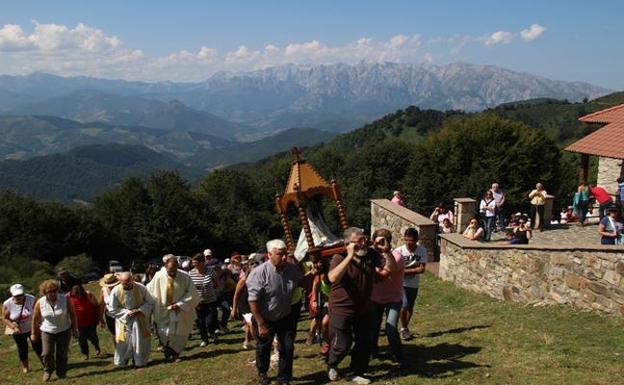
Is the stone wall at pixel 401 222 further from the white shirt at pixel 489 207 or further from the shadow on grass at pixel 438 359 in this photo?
the shadow on grass at pixel 438 359

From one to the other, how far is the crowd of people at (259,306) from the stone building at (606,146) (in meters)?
13.6

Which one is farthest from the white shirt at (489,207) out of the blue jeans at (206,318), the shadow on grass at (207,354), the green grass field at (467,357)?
the shadow on grass at (207,354)

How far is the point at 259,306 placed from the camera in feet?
20.2

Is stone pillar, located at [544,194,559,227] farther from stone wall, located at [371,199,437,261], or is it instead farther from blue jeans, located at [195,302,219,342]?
blue jeans, located at [195,302,219,342]

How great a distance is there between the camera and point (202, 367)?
8.02 metres

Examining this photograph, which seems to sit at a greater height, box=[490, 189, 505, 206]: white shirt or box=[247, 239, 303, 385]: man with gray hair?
box=[247, 239, 303, 385]: man with gray hair

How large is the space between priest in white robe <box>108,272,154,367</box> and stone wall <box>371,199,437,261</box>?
8213mm

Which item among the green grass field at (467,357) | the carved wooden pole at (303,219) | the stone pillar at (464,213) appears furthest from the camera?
the stone pillar at (464,213)

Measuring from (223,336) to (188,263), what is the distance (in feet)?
5.03

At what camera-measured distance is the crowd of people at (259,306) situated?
19.9ft

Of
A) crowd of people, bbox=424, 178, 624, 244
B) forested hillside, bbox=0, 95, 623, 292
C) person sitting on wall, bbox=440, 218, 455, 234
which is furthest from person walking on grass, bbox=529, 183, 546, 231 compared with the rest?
forested hillside, bbox=0, 95, 623, 292

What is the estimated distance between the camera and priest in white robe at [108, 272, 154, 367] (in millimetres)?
8305

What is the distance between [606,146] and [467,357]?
48.5 feet

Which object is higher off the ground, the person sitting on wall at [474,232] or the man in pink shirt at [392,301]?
the man in pink shirt at [392,301]
